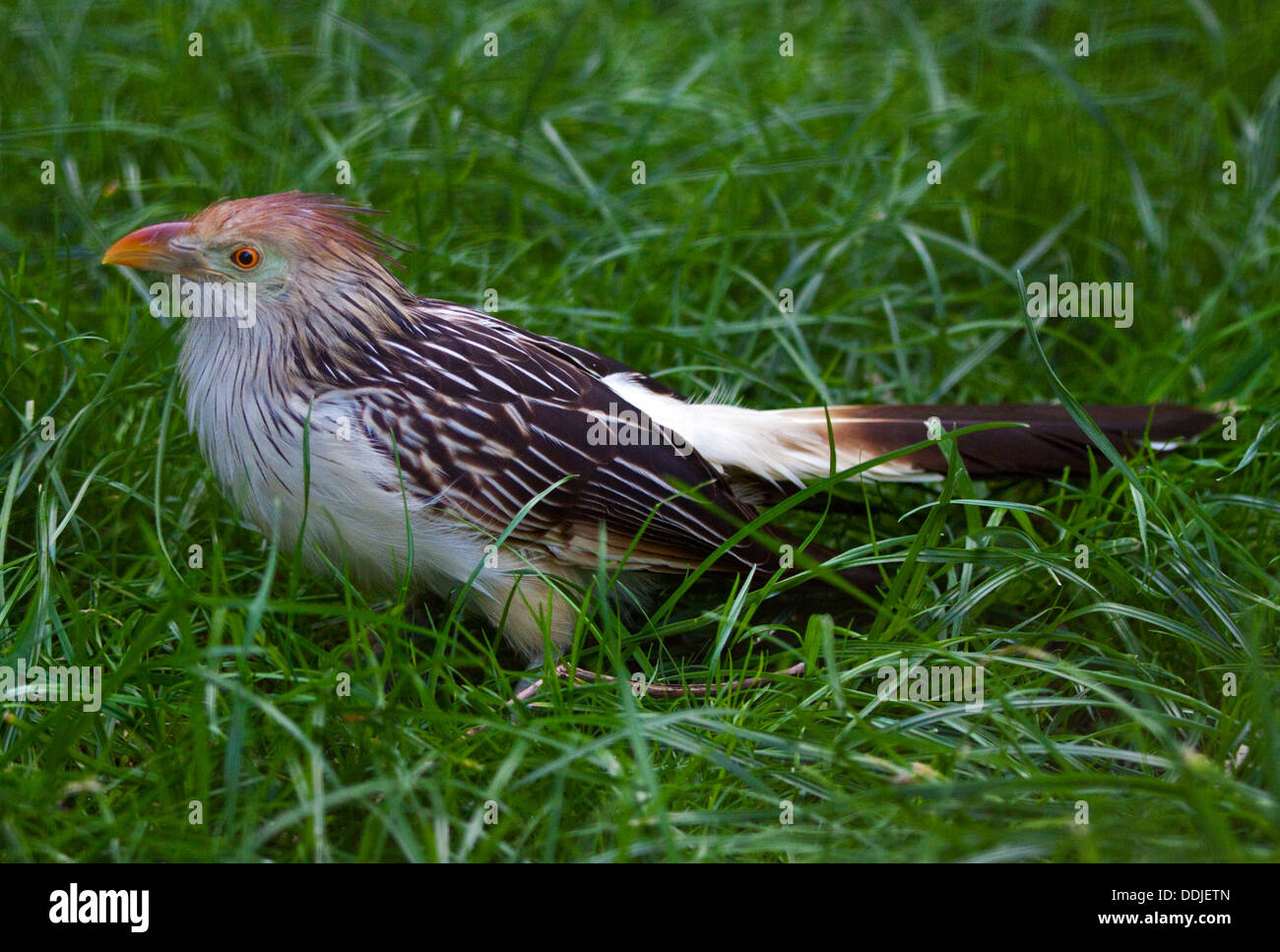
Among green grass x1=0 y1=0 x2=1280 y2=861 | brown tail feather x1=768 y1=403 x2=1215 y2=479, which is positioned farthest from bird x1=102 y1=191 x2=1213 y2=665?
brown tail feather x1=768 y1=403 x2=1215 y2=479

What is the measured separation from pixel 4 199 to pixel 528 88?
2.28 metres

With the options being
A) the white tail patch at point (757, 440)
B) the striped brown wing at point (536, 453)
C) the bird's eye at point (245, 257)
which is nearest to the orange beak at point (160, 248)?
the bird's eye at point (245, 257)

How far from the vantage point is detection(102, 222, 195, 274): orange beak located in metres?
3.28

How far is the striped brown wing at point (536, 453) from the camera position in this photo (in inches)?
127

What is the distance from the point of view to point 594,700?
3.17 metres

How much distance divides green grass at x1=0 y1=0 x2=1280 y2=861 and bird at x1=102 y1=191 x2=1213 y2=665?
0.73ft

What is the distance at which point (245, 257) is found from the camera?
10.8 ft

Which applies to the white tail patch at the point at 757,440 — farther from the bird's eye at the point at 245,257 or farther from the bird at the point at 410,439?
the bird's eye at the point at 245,257

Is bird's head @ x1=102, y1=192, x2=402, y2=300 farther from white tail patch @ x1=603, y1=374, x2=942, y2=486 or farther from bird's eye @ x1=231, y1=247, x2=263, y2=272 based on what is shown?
white tail patch @ x1=603, y1=374, x2=942, y2=486

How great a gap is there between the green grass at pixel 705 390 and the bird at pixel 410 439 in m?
0.22

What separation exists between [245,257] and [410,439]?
2.32ft

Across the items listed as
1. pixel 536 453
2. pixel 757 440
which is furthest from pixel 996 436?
pixel 536 453

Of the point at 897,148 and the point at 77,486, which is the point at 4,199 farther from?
the point at 897,148
